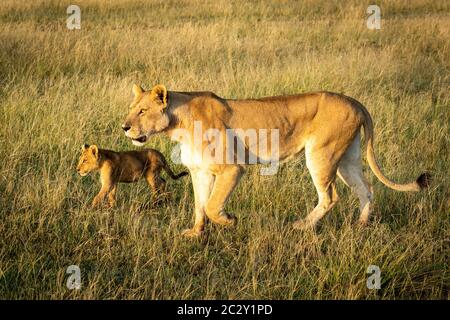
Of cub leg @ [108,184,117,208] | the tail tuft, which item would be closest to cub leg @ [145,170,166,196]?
cub leg @ [108,184,117,208]

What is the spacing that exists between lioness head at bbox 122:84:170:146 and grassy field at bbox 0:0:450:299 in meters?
0.68

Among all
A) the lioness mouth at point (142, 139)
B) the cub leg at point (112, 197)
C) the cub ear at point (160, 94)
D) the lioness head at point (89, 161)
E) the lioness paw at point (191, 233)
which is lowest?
the lioness paw at point (191, 233)

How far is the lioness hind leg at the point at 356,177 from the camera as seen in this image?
216 inches

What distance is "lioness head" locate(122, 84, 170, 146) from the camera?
4945mm

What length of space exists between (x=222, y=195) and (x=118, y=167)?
127cm

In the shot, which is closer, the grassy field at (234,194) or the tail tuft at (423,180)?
the grassy field at (234,194)

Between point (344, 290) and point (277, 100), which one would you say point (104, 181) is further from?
point (344, 290)

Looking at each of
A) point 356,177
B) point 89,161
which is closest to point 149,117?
point 89,161

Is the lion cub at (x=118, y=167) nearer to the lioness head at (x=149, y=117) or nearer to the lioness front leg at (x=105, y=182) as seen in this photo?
the lioness front leg at (x=105, y=182)

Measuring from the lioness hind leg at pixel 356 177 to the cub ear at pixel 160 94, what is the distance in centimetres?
160

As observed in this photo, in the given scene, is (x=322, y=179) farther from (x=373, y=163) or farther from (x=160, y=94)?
(x=160, y=94)

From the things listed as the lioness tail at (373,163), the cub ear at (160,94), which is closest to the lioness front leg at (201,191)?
the cub ear at (160,94)

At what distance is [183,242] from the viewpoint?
16.0 ft
